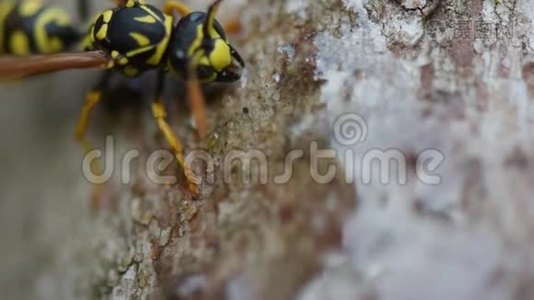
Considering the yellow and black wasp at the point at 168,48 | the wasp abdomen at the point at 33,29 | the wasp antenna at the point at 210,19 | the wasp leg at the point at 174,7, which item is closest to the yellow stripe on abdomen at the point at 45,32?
the wasp abdomen at the point at 33,29

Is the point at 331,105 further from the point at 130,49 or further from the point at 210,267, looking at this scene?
the point at 130,49

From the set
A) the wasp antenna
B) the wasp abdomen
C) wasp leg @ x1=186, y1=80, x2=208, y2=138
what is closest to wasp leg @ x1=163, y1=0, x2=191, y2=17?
the wasp antenna

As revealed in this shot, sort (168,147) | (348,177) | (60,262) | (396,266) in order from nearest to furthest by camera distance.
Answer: (396,266) < (348,177) < (168,147) < (60,262)

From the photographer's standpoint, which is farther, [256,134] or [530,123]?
[256,134]

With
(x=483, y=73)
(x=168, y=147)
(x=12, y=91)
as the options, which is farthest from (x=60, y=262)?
(x=483, y=73)

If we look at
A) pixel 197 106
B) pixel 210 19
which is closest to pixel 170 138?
pixel 197 106

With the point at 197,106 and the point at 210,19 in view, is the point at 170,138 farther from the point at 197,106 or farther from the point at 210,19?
the point at 210,19

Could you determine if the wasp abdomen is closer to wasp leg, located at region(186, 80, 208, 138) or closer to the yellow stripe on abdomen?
the yellow stripe on abdomen
